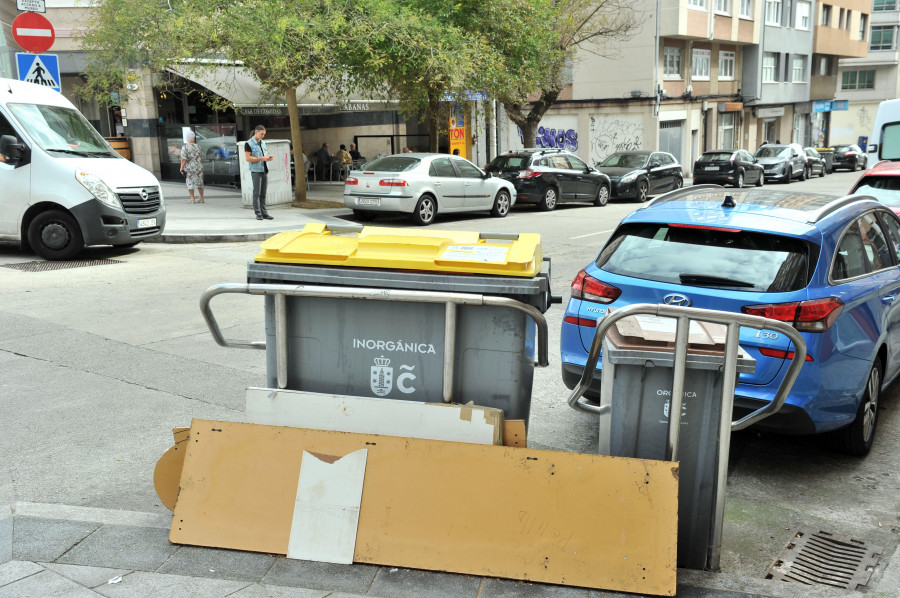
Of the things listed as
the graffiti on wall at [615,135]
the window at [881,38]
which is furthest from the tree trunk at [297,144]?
the window at [881,38]

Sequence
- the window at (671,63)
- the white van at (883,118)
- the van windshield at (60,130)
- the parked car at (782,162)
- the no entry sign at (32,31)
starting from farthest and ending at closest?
the window at (671,63)
the parked car at (782,162)
the white van at (883,118)
the no entry sign at (32,31)
the van windshield at (60,130)

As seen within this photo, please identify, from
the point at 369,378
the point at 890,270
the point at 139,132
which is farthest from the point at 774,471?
the point at 139,132

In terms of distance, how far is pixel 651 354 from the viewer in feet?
12.2

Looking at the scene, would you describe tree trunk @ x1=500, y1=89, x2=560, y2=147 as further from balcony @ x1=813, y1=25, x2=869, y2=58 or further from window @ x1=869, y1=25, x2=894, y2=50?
window @ x1=869, y1=25, x2=894, y2=50

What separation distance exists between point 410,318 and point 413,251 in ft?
1.08

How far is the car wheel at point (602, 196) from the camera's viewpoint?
23.6m

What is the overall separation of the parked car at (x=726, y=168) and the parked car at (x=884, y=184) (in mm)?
20670

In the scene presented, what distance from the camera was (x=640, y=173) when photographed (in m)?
25.6

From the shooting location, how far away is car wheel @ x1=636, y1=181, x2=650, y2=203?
2562 centimetres

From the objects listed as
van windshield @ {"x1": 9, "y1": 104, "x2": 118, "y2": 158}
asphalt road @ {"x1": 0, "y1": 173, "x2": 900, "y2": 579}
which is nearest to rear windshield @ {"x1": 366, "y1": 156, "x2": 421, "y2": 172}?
van windshield @ {"x1": 9, "y1": 104, "x2": 118, "y2": 158}

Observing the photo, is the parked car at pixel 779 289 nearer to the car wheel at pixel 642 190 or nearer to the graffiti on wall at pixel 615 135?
the car wheel at pixel 642 190

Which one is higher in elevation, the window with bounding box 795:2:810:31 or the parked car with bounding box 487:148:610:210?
the window with bounding box 795:2:810:31

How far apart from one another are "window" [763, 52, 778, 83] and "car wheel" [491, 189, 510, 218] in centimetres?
3291

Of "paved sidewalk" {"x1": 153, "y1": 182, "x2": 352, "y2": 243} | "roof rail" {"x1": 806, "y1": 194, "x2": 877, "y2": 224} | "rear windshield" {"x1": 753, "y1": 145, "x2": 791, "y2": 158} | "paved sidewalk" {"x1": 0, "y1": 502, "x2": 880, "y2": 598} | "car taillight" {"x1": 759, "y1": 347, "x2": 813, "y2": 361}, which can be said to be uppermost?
"rear windshield" {"x1": 753, "y1": 145, "x2": 791, "y2": 158}
